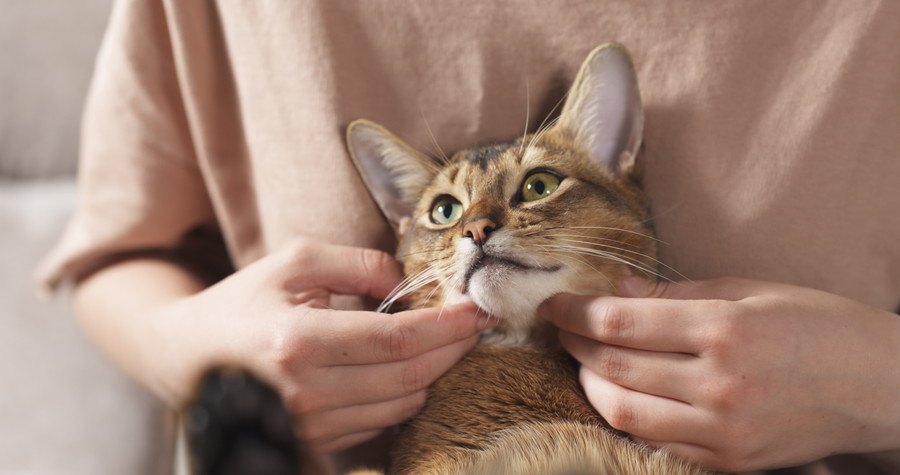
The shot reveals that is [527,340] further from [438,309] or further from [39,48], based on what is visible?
[39,48]

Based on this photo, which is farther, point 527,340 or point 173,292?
point 173,292

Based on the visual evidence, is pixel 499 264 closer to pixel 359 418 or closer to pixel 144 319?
pixel 359 418

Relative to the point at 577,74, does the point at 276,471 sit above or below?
below

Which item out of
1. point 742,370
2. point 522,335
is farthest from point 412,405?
point 742,370

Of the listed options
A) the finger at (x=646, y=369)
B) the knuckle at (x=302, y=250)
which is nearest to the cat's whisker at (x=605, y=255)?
the finger at (x=646, y=369)

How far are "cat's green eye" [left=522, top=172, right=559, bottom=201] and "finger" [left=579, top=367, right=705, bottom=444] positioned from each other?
0.82 feet

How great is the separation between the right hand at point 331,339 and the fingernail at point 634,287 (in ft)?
0.56

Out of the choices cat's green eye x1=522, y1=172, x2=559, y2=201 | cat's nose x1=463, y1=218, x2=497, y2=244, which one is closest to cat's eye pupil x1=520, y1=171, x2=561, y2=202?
cat's green eye x1=522, y1=172, x2=559, y2=201

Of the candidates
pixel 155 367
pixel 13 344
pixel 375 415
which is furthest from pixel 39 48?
pixel 375 415

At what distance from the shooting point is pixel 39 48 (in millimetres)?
1825

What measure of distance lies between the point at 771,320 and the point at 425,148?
20.1 inches

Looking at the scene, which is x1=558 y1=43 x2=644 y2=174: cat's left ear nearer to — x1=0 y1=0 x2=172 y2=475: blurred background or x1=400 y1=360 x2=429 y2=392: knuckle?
x1=400 y1=360 x2=429 y2=392: knuckle

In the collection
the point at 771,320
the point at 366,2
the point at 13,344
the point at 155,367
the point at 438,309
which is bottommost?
the point at 13,344

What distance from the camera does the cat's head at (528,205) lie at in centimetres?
80
